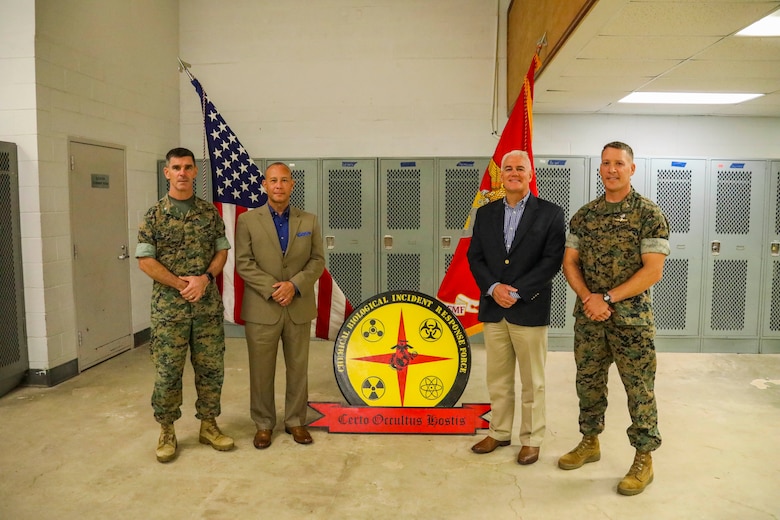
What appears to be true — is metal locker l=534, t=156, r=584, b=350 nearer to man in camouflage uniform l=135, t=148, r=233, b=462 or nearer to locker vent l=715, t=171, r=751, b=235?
locker vent l=715, t=171, r=751, b=235

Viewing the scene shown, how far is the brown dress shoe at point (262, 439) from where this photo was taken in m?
3.03

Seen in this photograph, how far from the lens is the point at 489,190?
3.90 meters

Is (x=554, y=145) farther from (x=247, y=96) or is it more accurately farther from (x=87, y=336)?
(x=87, y=336)

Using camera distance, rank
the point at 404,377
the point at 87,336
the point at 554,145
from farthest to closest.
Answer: the point at 554,145
the point at 87,336
the point at 404,377

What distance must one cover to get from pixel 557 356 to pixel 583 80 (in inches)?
88.7

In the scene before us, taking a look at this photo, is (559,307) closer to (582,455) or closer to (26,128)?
(582,455)

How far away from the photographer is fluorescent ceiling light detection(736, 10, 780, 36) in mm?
2706

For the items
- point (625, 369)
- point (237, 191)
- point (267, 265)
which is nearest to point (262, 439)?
point (267, 265)

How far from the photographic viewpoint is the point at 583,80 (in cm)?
→ 404

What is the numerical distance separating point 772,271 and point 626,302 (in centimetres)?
337

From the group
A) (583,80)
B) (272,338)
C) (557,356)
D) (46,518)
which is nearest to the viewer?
(46,518)

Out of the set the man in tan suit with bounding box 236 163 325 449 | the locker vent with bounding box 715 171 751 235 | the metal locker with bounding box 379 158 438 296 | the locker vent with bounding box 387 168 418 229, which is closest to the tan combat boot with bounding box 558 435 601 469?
the man in tan suit with bounding box 236 163 325 449

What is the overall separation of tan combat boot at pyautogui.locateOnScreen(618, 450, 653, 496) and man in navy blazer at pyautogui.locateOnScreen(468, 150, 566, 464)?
1.38 feet

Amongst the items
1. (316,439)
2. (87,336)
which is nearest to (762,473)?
(316,439)
